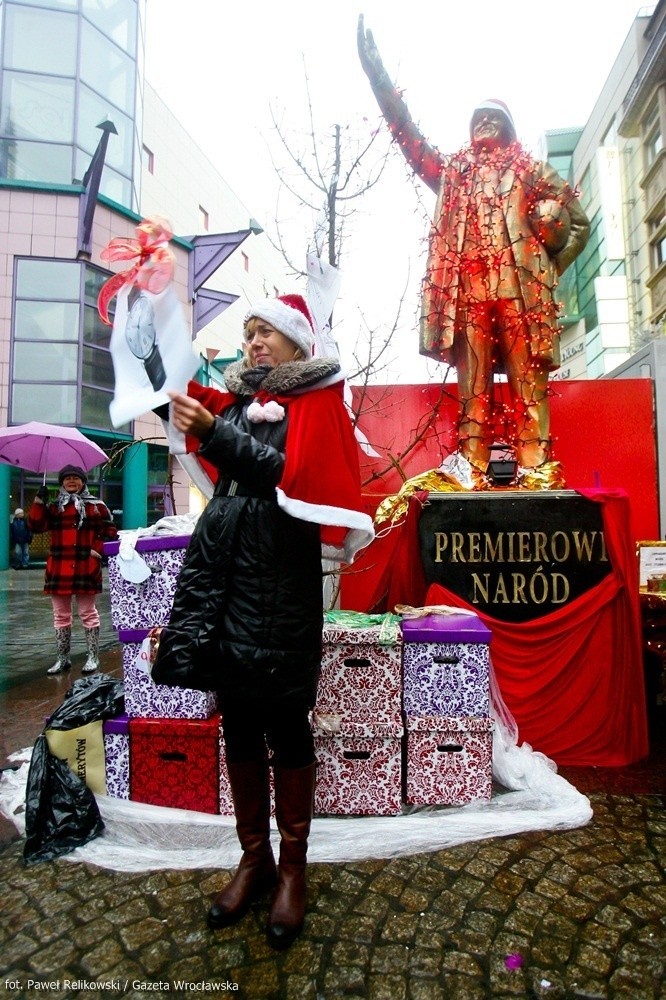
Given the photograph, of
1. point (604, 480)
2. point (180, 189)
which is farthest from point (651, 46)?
point (604, 480)

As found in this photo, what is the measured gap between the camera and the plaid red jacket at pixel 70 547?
191 inches

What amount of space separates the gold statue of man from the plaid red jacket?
119 inches

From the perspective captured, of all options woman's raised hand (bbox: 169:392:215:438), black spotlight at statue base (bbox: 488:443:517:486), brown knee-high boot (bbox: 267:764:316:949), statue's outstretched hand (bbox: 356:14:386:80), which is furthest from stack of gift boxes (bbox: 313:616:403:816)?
statue's outstretched hand (bbox: 356:14:386:80)

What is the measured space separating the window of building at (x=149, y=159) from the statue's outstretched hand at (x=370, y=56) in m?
18.6

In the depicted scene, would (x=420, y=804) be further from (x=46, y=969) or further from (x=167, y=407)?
(x=167, y=407)

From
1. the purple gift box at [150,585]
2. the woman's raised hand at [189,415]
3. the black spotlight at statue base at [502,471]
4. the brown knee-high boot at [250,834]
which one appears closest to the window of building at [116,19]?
the black spotlight at statue base at [502,471]

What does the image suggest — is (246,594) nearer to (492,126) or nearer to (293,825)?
(293,825)

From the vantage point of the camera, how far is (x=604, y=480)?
4.88m

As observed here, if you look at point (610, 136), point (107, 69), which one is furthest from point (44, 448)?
point (610, 136)

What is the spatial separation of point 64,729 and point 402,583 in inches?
73.7

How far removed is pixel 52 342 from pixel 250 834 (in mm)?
14887

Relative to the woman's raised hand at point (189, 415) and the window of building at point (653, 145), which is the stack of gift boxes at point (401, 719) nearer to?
the woman's raised hand at point (189, 415)

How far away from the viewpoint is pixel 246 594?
1695 mm

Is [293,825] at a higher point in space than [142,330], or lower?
lower
